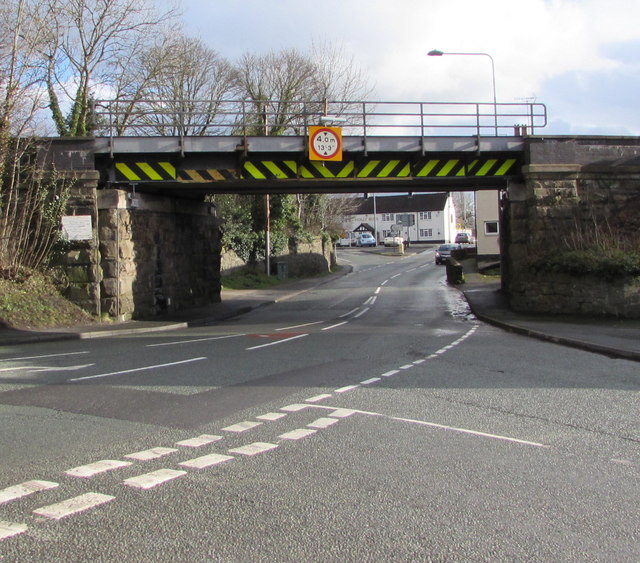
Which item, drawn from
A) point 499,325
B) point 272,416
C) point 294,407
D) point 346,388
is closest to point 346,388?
point 346,388

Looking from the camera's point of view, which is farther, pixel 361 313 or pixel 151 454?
Answer: pixel 361 313

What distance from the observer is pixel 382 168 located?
19688mm

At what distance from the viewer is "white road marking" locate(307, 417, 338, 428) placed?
6496mm

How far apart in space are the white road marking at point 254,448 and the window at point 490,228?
44.8 m

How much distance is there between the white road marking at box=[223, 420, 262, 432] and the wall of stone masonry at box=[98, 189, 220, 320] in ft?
42.7

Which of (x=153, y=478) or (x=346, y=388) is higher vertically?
(x=153, y=478)

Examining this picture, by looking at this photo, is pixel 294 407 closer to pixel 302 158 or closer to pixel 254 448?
pixel 254 448

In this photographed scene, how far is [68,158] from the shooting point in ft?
59.7

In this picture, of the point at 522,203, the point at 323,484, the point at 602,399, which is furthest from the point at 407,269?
the point at 323,484

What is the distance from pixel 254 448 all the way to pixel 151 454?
89cm

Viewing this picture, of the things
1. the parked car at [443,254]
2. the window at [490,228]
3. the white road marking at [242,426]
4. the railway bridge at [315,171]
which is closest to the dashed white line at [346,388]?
the white road marking at [242,426]

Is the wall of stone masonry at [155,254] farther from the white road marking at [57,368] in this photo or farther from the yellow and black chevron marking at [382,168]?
the white road marking at [57,368]

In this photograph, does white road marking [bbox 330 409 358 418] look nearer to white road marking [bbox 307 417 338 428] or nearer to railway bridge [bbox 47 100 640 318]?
white road marking [bbox 307 417 338 428]

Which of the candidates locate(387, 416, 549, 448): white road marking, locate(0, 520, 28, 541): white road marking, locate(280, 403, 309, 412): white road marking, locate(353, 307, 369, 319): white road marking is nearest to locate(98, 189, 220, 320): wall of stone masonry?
locate(353, 307, 369, 319): white road marking
